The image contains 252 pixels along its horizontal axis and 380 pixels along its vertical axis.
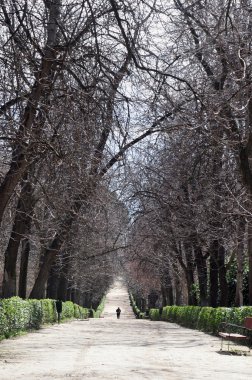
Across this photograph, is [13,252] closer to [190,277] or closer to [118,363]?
[118,363]

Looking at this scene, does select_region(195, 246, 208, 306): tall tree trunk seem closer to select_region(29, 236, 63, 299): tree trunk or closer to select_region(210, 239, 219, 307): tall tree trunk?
select_region(210, 239, 219, 307): tall tree trunk

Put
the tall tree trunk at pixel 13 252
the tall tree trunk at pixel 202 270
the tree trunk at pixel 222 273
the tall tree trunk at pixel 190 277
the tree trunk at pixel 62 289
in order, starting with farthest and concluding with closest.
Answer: the tree trunk at pixel 62 289
the tall tree trunk at pixel 190 277
the tall tree trunk at pixel 202 270
the tree trunk at pixel 222 273
the tall tree trunk at pixel 13 252

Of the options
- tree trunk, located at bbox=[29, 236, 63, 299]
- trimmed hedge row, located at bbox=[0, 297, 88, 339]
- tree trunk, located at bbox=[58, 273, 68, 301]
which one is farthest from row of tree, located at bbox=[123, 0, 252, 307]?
tree trunk, located at bbox=[58, 273, 68, 301]

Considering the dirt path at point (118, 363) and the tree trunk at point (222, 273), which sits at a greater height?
the tree trunk at point (222, 273)

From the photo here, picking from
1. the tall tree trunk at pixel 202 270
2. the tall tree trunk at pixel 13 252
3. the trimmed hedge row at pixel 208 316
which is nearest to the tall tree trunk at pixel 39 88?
the tall tree trunk at pixel 13 252

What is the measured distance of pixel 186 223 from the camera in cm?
2505

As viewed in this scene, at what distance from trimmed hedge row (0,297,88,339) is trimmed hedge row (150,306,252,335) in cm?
661

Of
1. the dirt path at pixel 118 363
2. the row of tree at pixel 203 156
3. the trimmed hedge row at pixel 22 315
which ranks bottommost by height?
the dirt path at pixel 118 363

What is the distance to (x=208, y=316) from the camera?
24.8m

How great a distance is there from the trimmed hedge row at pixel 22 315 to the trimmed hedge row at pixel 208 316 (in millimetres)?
6609

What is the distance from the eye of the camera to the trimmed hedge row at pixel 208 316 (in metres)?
19.5

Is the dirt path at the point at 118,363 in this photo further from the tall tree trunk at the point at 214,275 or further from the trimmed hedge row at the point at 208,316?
the tall tree trunk at the point at 214,275

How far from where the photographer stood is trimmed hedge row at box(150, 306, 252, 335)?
19453 millimetres

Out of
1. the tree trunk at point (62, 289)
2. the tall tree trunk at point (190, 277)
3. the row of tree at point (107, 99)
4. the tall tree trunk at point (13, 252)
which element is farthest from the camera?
the tree trunk at point (62, 289)
